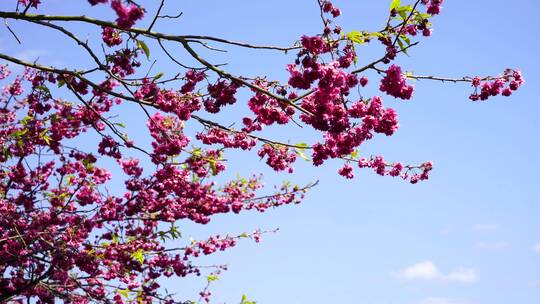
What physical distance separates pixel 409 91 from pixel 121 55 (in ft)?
10.8

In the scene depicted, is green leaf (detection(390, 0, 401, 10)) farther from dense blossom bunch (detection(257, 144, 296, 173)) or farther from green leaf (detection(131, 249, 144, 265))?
Result: green leaf (detection(131, 249, 144, 265))

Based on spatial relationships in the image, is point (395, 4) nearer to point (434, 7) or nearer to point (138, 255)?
point (434, 7)

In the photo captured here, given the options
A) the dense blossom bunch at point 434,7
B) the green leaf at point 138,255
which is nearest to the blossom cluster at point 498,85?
the dense blossom bunch at point 434,7

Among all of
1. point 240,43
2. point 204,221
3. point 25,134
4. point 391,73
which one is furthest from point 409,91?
point 204,221

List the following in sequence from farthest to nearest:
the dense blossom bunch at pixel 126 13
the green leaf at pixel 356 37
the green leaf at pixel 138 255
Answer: the green leaf at pixel 138 255 < the green leaf at pixel 356 37 < the dense blossom bunch at pixel 126 13

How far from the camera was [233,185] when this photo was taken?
13.4 m

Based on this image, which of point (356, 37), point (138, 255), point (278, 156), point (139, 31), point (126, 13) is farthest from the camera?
point (138, 255)

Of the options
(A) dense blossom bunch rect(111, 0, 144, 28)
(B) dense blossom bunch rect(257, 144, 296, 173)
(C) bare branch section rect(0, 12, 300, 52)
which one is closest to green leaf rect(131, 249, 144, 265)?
(B) dense blossom bunch rect(257, 144, 296, 173)

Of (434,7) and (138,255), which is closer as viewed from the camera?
(434,7)

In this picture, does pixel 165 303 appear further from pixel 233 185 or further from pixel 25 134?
pixel 25 134

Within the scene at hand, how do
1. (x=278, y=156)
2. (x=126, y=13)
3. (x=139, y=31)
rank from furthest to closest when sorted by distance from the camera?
(x=278, y=156) → (x=139, y=31) → (x=126, y=13)

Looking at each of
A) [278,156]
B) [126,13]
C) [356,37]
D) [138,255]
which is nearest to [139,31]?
[126,13]

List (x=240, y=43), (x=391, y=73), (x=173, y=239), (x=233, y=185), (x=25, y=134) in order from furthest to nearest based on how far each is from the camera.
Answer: (x=233, y=185) → (x=173, y=239) → (x=25, y=134) → (x=391, y=73) → (x=240, y=43)

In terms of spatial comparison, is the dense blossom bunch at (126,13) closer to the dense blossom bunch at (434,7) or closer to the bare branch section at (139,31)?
the bare branch section at (139,31)
